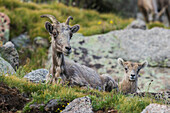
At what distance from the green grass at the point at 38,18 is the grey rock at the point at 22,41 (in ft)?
0.90

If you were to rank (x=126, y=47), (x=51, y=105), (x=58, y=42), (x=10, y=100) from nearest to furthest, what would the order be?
1. (x=51, y=105)
2. (x=10, y=100)
3. (x=58, y=42)
4. (x=126, y=47)

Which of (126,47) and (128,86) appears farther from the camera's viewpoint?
(126,47)

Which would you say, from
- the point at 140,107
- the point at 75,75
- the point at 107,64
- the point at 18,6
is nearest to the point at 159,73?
the point at 107,64

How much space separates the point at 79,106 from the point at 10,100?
4.61 feet

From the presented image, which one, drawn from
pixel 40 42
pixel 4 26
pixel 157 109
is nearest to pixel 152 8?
pixel 40 42

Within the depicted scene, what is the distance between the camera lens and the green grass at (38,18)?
1554 cm

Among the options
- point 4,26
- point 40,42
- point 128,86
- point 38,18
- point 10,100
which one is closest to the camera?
point 10,100

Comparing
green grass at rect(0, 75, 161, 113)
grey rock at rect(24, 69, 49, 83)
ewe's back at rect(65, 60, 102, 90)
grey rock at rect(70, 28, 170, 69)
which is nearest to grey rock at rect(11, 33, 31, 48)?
grey rock at rect(70, 28, 170, 69)

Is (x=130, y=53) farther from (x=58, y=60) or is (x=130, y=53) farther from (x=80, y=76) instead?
(x=58, y=60)

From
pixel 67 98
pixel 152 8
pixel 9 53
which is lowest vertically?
pixel 67 98

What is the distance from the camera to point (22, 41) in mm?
14836

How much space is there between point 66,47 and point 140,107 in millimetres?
2740

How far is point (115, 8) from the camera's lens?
22.5m

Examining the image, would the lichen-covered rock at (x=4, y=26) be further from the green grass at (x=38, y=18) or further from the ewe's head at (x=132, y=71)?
the ewe's head at (x=132, y=71)
